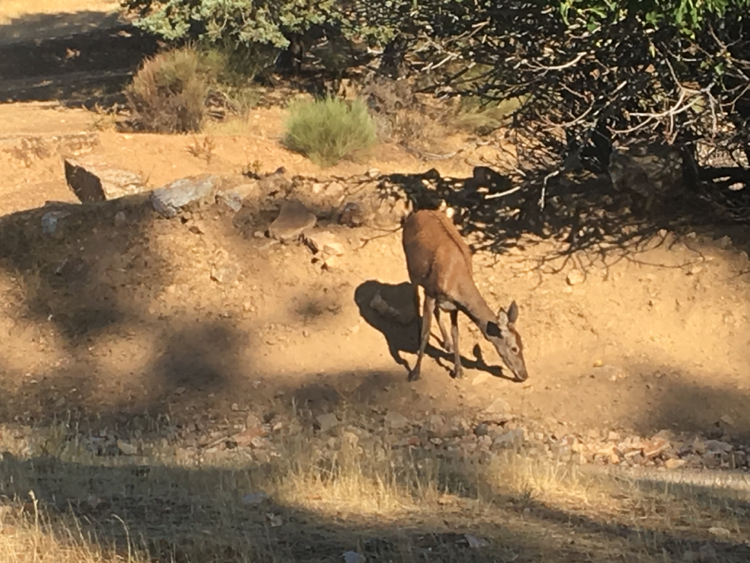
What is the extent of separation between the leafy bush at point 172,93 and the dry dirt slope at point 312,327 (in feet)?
29.3

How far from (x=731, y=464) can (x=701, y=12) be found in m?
3.89

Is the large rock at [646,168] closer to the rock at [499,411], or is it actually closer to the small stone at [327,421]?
the rock at [499,411]

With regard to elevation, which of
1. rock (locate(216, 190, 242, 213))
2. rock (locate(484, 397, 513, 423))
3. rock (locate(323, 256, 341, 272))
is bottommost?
rock (locate(484, 397, 513, 423))

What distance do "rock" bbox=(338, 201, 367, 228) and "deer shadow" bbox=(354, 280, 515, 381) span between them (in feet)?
2.97

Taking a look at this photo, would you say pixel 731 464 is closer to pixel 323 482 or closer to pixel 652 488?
pixel 652 488

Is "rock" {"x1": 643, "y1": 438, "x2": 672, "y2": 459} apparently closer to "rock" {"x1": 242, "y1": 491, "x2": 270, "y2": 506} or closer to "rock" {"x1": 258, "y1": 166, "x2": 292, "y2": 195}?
"rock" {"x1": 242, "y1": 491, "x2": 270, "y2": 506}

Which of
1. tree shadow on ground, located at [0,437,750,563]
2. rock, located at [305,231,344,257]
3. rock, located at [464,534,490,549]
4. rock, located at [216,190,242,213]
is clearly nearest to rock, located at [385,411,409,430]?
rock, located at [305,231,344,257]

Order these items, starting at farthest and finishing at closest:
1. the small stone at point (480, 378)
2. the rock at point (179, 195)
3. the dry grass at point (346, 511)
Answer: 1. the rock at point (179, 195)
2. the small stone at point (480, 378)
3. the dry grass at point (346, 511)

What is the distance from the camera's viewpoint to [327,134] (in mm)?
19547

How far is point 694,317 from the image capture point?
11820 mm

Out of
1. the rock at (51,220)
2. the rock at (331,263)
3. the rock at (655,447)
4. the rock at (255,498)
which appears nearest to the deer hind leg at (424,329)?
the rock at (331,263)

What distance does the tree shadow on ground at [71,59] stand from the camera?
101ft

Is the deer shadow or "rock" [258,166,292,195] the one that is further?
"rock" [258,166,292,195]

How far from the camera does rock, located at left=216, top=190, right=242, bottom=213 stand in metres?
13.5
